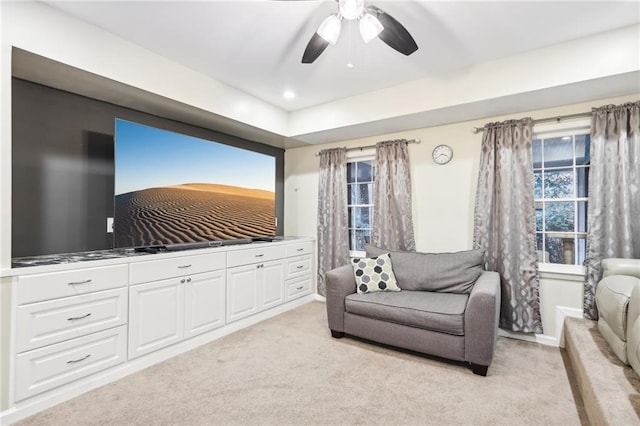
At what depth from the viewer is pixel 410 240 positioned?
3639 mm

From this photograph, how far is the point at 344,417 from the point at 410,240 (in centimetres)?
220

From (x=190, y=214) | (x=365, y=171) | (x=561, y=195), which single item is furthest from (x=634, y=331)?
(x=190, y=214)

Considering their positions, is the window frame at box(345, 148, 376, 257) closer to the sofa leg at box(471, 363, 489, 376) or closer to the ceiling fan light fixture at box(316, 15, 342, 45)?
the sofa leg at box(471, 363, 489, 376)

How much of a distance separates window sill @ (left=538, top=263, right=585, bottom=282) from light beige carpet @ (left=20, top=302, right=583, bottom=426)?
0.66 meters

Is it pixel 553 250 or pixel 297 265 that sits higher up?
pixel 553 250

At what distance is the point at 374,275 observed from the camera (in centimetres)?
318

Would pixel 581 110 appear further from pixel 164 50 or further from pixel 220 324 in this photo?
pixel 220 324

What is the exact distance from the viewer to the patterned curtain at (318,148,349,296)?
417 centimetres

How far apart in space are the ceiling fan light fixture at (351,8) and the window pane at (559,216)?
2.64 metres

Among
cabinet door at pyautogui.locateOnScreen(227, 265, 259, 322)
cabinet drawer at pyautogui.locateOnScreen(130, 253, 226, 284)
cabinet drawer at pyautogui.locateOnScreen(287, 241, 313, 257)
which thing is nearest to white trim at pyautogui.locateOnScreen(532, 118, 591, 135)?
cabinet drawer at pyautogui.locateOnScreen(287, 241, 313, 257)

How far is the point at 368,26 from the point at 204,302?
263 cm

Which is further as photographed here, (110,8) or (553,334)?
(553,334)

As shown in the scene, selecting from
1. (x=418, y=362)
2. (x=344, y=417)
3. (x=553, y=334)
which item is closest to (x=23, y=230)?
(x=344, y=417)

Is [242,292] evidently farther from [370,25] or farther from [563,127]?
[563,127]
